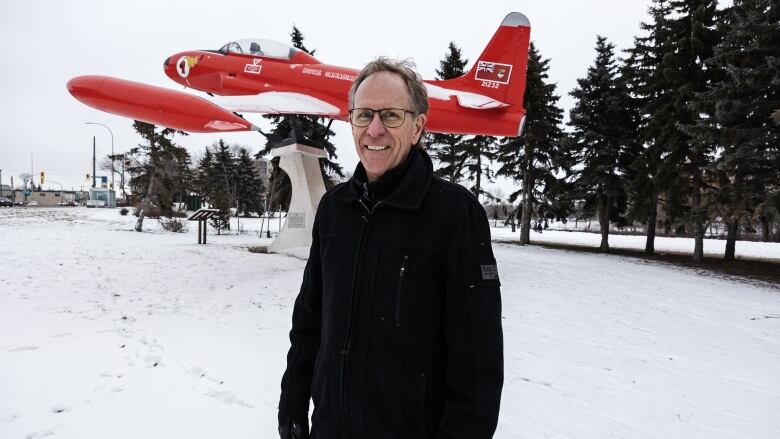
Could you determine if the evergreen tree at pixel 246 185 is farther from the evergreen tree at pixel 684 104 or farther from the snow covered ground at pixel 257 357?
the evergreen tree at pixel 684 104

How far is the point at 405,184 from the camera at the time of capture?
1.41 m

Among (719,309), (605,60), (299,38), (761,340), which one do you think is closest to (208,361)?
(761,340)

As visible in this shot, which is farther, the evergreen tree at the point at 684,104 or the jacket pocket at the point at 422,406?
the evergreen tree at the point at 684,104

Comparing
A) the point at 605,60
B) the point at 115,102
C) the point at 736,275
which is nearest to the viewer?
the point at 115,102

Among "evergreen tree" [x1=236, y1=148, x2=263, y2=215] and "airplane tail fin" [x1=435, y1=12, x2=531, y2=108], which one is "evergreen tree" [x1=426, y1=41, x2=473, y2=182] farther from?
"evergreen tree" [x1=236, y1=148, x2=263, y2=215]

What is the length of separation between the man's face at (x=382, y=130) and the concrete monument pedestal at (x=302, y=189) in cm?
1075

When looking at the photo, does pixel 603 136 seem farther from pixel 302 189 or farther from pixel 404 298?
pixel 404 298

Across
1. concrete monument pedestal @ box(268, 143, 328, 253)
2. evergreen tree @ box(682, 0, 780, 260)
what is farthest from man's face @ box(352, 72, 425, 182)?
evergreen tree @ box(682, 0, 780, 260)

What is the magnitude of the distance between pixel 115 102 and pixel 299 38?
14860 millimetres

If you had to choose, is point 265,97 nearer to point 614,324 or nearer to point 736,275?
point 614,324

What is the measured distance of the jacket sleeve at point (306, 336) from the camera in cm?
175

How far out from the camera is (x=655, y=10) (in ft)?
59.2

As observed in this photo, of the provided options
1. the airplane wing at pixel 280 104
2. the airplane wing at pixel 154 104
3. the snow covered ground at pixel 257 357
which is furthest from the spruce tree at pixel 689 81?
the airplane wing at pixel 154 104

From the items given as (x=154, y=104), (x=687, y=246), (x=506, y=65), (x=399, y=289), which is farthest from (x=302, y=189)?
(x=687, y=246)
